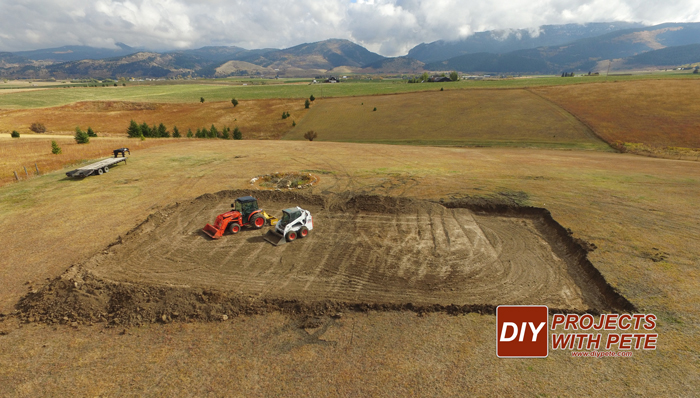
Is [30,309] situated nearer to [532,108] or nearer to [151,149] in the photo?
[151,149]

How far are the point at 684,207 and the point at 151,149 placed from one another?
2220 inches

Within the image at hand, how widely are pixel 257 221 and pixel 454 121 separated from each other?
58099 millimetres

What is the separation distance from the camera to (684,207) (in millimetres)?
21156

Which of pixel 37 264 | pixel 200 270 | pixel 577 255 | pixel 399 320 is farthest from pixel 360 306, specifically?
pixel 37 264

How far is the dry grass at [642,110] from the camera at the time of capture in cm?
4912

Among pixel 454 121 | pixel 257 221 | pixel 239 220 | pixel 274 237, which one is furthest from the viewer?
pixel 454 121

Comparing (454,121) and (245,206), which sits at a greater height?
(454,121)

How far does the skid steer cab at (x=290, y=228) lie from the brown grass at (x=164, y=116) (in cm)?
5325

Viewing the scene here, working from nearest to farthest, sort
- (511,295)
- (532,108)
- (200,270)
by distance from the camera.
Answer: (511,295) → (200,270) → (532,108)

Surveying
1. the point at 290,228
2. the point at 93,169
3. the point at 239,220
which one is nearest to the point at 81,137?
the point at 93,169

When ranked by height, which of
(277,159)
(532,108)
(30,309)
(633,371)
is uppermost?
(532,108)

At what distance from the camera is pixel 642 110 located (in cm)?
6084

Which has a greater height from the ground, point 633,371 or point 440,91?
point 440,91

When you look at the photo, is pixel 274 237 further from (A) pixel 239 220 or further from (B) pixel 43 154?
(B) pixel 43 154
